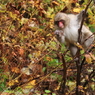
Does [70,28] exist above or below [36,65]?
above

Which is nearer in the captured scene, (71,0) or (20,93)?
(20,93)

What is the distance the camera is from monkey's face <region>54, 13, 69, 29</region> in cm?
369

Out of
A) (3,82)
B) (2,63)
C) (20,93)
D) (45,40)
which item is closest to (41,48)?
(45,40)

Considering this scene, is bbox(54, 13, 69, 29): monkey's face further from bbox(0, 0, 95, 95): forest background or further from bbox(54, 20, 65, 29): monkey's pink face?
bbox(0, 0, 95, 95): forest background

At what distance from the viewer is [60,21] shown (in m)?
3.74

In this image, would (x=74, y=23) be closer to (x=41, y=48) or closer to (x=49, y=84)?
(x=41, y=48)

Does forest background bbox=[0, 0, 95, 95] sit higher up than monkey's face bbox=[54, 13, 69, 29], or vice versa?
monkey's face bbox=[54, 13, 69, 29]

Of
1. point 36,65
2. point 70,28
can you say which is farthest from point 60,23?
point 36,65

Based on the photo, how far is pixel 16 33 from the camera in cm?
389

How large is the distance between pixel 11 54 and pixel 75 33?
4.05 ft

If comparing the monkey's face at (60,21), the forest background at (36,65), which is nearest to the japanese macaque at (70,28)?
the monkey's face at (60,21)

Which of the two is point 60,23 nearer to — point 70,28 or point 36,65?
point 70,28

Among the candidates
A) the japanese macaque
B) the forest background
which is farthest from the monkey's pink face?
the forest background

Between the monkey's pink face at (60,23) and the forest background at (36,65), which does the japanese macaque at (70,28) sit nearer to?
the monkey's pink face at (60,23)
